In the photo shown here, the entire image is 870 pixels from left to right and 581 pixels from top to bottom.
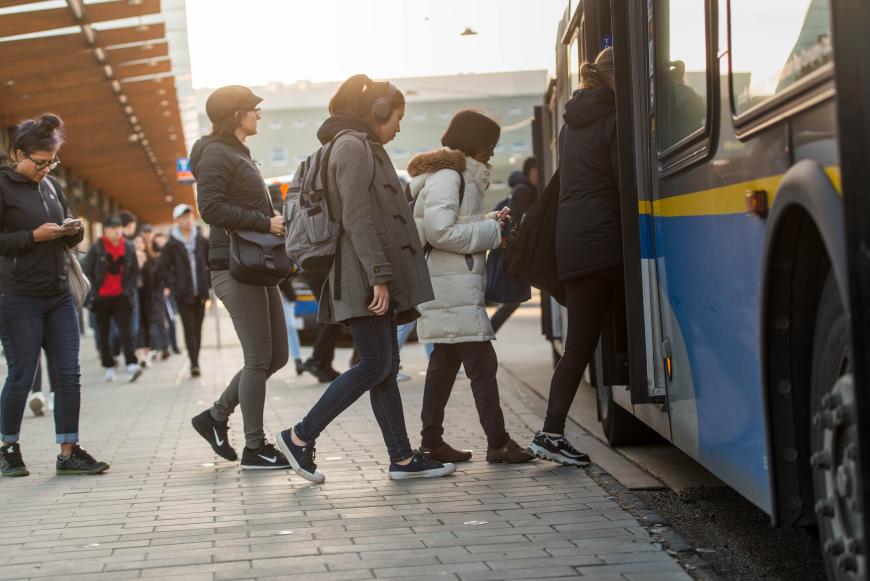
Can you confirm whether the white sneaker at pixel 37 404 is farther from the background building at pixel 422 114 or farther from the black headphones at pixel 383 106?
the background building at pixel 422 114

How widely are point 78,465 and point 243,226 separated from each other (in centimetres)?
156

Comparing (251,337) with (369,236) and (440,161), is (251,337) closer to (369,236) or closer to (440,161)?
(369,236)

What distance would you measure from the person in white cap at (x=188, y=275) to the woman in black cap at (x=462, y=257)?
776cm

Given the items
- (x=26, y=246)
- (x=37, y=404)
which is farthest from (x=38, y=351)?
(x=37, y=404)

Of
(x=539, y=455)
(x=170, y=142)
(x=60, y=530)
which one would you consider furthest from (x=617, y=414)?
(x=170, y=142)

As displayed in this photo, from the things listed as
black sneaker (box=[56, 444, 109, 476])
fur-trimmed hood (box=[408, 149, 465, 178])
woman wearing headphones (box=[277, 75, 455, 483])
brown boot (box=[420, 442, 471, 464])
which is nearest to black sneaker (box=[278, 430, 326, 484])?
woman wearing headphones (box=[277, 75, 455, 483])

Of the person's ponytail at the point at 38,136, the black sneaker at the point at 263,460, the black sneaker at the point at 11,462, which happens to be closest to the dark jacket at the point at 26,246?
the person's ponytail at the point at 38,136

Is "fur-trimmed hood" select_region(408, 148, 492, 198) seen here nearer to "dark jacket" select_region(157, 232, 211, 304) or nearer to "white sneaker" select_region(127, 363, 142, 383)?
"dark jacket" select_region(157, 232, 211, 304)

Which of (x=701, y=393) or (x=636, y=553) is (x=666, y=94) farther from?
(x=636, y=553)

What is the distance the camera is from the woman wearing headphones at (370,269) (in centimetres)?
627

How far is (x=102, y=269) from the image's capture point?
48.8ft

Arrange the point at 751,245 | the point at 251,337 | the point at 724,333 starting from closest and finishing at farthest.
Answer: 1. the point at 751,245
2. the point at 724,333
3. the point at 251,337

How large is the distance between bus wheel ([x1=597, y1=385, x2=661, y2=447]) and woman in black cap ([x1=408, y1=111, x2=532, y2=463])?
632 millimetres

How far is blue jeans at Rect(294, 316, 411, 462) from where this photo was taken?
6.45m
